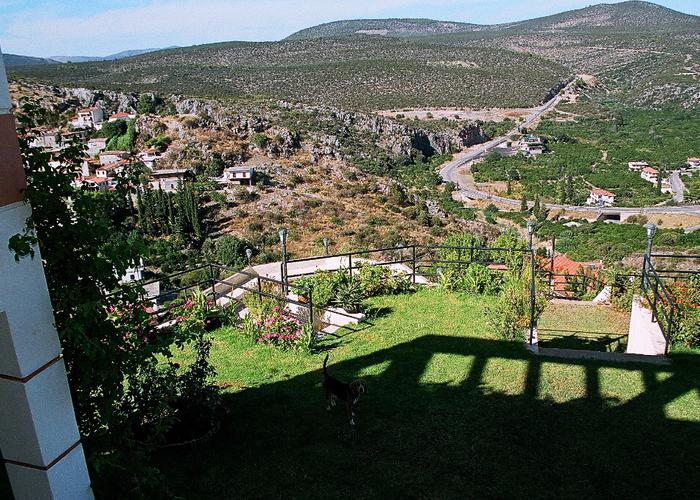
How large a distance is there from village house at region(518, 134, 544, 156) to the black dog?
7313cm

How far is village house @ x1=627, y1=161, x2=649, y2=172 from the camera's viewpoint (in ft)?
221

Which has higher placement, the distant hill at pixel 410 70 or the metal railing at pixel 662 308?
the distant hill at pixel 410 70

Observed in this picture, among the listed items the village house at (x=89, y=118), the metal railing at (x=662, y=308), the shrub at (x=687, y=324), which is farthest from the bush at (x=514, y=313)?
the village house at (x=89, y=118)

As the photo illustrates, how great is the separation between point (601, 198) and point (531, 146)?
21.2 m

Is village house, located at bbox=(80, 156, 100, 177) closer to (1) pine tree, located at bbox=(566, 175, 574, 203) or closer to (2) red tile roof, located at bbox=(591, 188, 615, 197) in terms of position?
(1) pine tree, located at bbox=(566, 175, 574, 203)

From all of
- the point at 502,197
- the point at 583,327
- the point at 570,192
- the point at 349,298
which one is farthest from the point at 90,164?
the point at 570,192

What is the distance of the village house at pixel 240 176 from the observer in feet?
139

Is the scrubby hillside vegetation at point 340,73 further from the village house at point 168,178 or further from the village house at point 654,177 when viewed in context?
the village house at point 654,177

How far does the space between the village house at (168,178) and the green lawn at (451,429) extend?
3537 centimetres

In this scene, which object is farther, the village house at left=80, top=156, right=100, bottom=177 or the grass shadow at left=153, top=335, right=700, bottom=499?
the grass shadow at left=153, top=335, right=700, bottom=499

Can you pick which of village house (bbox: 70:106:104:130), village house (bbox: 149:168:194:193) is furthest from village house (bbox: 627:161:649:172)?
village house (bbox: 70:106:104:130)

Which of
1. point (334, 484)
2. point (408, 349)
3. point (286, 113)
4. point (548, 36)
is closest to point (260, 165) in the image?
point (286, 113)

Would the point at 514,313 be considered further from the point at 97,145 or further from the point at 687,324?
the point at 97,145

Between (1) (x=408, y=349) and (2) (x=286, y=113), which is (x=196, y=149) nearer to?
(2) (x=286, y=113)
